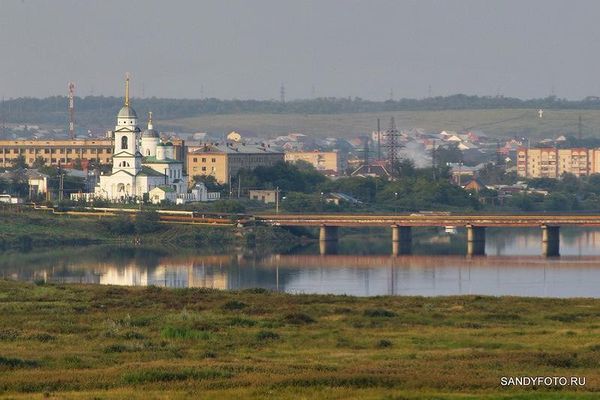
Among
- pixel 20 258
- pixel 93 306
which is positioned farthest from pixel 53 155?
pixel 93 306

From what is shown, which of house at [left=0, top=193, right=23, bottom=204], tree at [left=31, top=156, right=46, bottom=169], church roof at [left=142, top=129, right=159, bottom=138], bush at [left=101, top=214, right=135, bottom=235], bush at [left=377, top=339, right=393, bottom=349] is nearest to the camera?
bush at [left=377, top=339, right=393, bottom=349]

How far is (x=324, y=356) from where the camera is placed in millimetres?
32094

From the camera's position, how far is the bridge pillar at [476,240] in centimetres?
8644

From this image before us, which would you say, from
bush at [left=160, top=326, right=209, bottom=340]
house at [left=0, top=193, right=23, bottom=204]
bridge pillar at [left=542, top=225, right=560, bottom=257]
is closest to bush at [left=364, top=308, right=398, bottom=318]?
bush at [left=160, top=326, right=209, bottom=340]

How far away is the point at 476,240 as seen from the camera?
91188mm

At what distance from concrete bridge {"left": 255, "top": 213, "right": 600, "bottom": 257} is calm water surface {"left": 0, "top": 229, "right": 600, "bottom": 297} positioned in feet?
2.63

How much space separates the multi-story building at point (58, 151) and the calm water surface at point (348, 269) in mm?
47325

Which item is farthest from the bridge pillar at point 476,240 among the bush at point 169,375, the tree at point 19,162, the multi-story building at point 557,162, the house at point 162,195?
the multi-story building at point 557,162

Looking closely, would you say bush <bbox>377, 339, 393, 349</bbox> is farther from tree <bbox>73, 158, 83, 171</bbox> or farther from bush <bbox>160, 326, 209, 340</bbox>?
tree <bbox>73, 158, 83, 171</bbox>

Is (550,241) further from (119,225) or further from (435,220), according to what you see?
(119,225)

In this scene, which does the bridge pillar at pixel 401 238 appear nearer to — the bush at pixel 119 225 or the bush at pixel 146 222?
the bush at pixel 146 222

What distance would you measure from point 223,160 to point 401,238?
3862 centimetres

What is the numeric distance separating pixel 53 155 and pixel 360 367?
113 metres

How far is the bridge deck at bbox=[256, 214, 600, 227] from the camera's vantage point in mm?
92312
